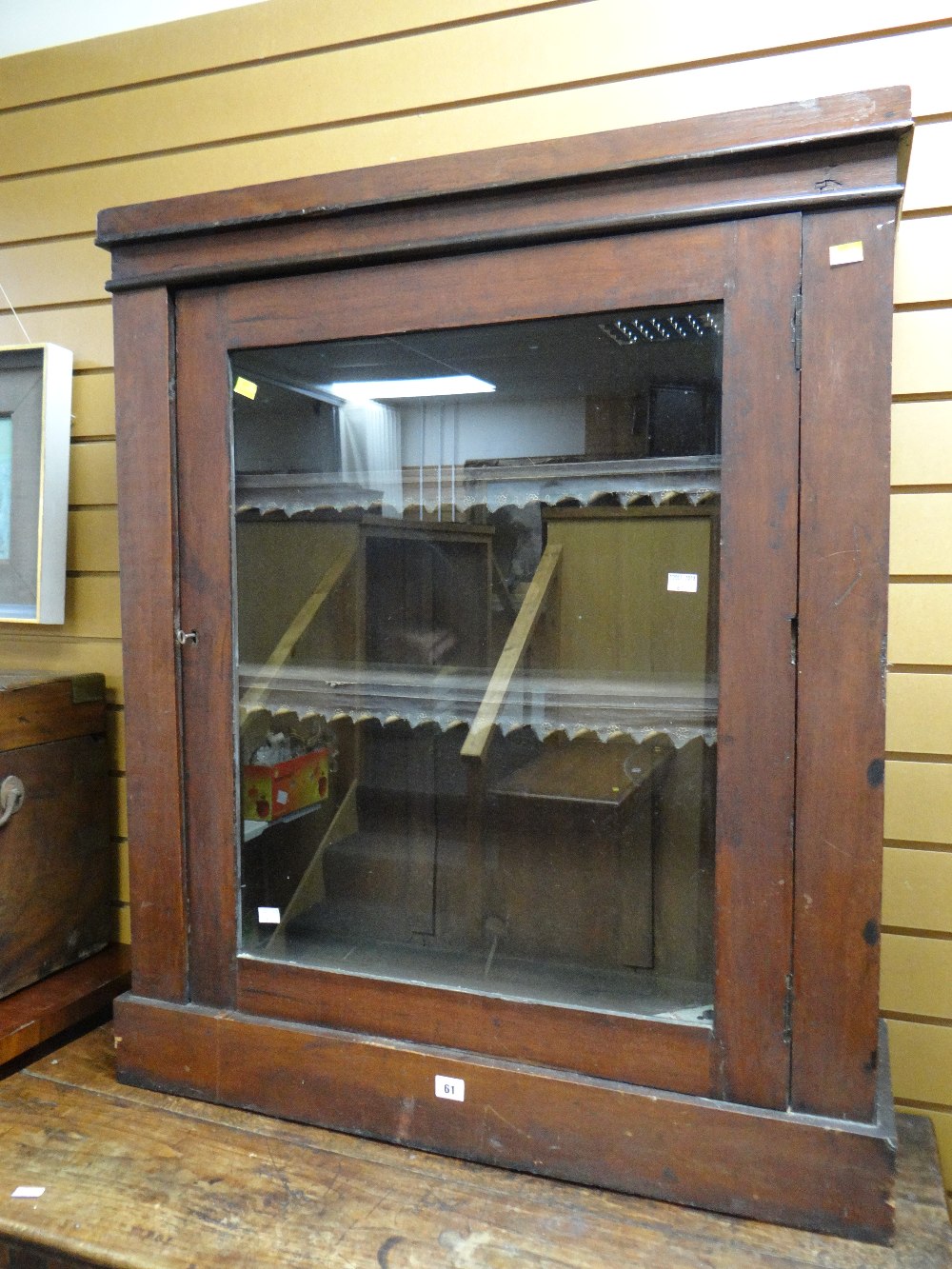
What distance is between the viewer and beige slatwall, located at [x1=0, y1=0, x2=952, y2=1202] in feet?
3.69

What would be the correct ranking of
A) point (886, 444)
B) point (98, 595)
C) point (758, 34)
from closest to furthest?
point (886, 444) → point (758, 34) → point (98, 595)

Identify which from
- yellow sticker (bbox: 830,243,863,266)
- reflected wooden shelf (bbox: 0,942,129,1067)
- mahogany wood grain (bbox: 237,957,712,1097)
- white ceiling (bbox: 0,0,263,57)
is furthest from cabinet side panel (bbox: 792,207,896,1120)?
white ceiling (bbox: 0,0,263,57)

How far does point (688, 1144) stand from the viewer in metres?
0.86

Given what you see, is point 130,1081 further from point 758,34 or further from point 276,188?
point 758,34

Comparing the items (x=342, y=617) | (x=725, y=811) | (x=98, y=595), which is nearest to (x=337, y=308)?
(x=342, y=617)

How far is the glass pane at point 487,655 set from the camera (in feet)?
2.99

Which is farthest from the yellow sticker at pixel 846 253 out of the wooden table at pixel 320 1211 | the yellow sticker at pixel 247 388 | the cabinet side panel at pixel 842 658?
the wooden table at pixel 320 1211

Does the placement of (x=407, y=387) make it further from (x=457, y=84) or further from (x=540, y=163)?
(x=457, y=84)

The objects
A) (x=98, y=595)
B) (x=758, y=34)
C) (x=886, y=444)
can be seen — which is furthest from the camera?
(x=98, y=595)

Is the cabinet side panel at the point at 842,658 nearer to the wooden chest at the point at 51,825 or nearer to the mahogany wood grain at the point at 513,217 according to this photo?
the mahogany wood grain at the point at 513,217

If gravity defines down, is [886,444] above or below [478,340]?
below

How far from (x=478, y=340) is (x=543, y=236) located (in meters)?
0.12

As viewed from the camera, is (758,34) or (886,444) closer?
(886,444)

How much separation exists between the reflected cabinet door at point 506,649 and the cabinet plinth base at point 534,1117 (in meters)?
0.03
